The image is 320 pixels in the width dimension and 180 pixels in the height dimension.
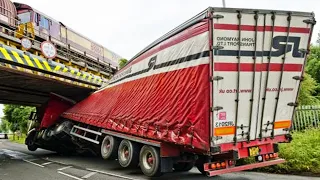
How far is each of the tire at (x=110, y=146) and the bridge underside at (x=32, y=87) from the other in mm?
3940

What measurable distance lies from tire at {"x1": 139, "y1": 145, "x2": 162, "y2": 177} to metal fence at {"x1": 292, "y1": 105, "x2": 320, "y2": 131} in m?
6.93

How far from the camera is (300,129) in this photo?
11.9 metres

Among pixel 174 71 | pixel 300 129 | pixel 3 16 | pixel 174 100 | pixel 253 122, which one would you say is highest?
pixel 3 16

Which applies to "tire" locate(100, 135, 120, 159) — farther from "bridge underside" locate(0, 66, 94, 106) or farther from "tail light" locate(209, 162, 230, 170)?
"bridge underside" locate(0, 66, 94, 106)

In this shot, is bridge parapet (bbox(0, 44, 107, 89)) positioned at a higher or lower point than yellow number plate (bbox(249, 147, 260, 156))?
higher

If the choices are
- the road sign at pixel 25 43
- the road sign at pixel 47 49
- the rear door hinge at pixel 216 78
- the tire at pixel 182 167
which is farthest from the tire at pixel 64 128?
the rear door hinge at pixel 216 78

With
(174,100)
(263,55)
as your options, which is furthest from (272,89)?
(174,100)

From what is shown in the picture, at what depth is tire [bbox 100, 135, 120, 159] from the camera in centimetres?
861

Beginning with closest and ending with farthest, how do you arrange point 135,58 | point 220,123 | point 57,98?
point 220,123 < point 135,58 < point 57,98

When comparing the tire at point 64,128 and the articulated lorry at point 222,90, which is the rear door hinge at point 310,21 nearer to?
the articulated lorry at point 222,90

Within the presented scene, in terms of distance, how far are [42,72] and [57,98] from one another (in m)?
3.69

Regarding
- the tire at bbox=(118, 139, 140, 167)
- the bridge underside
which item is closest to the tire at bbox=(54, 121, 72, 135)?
the bridge underside

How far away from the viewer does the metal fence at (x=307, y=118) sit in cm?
1169

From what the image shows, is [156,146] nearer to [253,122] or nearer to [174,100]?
[174,100]
